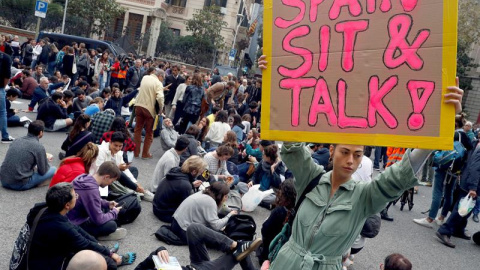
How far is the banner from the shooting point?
8.02ft

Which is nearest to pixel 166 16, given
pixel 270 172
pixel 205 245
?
pixel 270 172

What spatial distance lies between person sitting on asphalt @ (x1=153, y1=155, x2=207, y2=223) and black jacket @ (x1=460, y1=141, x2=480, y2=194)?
4297mm

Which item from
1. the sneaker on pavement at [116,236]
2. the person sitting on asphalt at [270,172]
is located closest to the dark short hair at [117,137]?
the sneaker on pavement at [116,236]

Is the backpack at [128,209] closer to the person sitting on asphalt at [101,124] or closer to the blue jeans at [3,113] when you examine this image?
the person sitting on asphalt at [101,124]

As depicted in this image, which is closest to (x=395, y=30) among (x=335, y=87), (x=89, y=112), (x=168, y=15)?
(x=335, y=87)

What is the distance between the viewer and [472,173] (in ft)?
23.9

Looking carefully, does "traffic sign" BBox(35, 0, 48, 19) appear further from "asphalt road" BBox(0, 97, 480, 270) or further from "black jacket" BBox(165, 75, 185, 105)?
"asphalt road" BBox(0, 97, 480, 270)

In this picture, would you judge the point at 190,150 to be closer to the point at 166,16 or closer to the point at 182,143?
the point at 182,143

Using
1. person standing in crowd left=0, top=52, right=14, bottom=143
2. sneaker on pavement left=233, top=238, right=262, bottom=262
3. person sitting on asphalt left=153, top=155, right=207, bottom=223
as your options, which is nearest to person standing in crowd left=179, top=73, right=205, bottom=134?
person standing in crowd left=0, top=52, right=14, bottom=143

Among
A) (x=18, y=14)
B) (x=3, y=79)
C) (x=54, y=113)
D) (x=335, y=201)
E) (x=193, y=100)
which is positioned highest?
(x=18, y=14)

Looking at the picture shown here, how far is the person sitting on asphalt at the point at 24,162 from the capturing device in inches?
238

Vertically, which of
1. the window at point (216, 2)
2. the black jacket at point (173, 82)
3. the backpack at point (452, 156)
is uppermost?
the window at point (216, 2)

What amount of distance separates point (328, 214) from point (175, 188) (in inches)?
152

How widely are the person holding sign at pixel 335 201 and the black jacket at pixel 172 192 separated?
360cm
